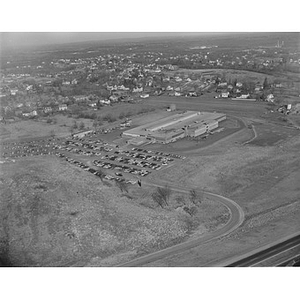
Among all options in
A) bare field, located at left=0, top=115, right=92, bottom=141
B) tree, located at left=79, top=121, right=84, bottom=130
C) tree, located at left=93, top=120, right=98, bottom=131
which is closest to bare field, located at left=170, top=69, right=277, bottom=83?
tree, located at left=93, top=120, right=98, bottom=131

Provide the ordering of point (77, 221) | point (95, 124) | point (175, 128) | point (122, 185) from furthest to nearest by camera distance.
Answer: point (95, 124), point (175, 128), point (122, 185), point (77, 221)

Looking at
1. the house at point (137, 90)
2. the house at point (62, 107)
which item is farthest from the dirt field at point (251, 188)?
the house at point (62, 107)

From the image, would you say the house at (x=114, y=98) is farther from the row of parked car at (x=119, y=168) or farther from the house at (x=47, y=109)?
the row of parked car at (x=119, y=168)

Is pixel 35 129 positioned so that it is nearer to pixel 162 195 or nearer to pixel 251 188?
pixel 162 195

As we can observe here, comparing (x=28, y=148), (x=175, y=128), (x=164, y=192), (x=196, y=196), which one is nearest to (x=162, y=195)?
(x=164, y=192)

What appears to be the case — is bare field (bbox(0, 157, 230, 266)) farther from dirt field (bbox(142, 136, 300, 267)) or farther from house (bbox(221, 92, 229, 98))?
house (bbox(221, 92, 229, 98))

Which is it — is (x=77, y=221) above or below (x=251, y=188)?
below
